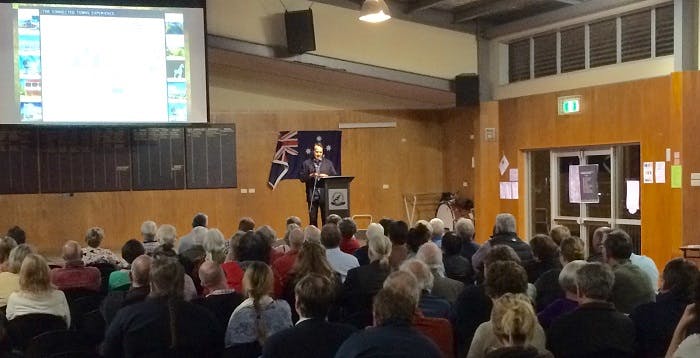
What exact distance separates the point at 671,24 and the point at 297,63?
5535mm

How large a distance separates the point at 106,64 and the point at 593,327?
8.69 metres

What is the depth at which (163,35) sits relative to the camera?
10711 millimetres

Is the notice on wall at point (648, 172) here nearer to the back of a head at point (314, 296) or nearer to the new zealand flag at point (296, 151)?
the new zealand flag at point (296, 151)

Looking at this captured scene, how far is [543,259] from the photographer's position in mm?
5402

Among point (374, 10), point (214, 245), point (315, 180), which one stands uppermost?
point (374, 10)

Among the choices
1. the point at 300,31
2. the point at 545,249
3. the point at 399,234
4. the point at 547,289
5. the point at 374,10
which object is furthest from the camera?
the point at 300,31

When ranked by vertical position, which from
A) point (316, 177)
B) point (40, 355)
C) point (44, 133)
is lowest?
point (40, 355)

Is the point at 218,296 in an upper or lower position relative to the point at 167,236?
lower

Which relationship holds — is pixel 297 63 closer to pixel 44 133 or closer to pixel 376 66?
pixel 376 66

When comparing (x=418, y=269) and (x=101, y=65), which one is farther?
(x=101, y=65)

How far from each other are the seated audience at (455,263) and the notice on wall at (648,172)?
4.80 meters

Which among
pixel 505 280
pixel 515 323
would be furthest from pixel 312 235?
pixel 515 323

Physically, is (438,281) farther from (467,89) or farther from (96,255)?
(467,89)

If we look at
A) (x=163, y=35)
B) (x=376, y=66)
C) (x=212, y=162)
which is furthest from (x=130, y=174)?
(x=376, y=66)
